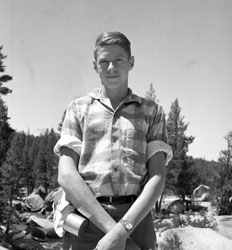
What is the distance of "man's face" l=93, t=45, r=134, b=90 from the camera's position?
2131 mm

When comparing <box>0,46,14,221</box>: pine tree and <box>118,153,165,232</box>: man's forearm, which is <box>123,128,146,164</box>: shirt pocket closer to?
<box>118,153,165,232</box>: man's forearm

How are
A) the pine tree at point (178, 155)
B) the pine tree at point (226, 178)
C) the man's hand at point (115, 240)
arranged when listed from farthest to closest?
the pine tree at point (178, 155), the pine tree at point (226, 178), the man's hand at point (115, 240)

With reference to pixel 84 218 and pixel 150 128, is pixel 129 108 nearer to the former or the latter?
pixel 150 128

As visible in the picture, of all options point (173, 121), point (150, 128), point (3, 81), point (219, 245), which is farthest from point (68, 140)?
point (173, 121)

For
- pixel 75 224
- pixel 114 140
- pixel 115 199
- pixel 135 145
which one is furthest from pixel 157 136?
pixel 75 224

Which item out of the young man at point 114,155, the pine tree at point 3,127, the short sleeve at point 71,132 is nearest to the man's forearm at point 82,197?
the young man at point 114,155

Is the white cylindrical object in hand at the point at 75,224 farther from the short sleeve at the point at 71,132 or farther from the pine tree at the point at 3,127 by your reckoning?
the pine tree at the point at 3,127

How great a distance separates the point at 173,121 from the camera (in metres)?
43.9

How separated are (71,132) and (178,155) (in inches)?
1563

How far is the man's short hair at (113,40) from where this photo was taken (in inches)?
83.6

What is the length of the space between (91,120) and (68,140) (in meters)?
0.20

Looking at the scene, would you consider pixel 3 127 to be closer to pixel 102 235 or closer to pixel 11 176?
pixel 11 176

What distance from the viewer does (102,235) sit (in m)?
1.93

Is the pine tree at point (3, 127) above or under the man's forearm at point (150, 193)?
above
